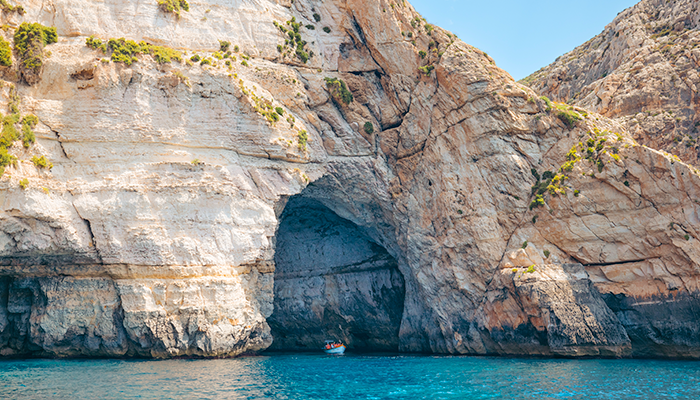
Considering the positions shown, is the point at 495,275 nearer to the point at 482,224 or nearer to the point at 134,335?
the point at 482,224

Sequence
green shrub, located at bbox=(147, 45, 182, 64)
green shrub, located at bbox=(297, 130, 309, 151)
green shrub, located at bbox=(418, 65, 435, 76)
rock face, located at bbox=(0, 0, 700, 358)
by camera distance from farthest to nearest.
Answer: green shrub, located at bbox=(418, 65, 435, 76) → green shrub, located at bbox=(297, 130, 309, 151) → green shrub, located at bbox=(147, 45, 182, 64) → rock face, located at bbox=(0, 0, 700, 358)

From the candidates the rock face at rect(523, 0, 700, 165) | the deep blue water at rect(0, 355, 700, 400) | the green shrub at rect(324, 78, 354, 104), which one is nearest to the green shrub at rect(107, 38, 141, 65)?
the green shrub at rect(324, 78, 354, 104)

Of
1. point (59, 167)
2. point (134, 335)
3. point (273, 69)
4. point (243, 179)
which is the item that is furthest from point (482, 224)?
point (59, 167)

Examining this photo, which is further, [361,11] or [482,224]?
[361,11]

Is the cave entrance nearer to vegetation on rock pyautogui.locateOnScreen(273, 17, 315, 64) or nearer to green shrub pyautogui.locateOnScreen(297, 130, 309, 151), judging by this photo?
green shrub pyautogui.locateOnScreen(297, 130, 309, 151)

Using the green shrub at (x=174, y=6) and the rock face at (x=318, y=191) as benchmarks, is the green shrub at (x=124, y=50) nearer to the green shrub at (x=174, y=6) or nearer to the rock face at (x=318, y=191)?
the rock face at (x=318, y=191)

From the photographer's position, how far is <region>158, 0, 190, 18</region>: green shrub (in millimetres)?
36781

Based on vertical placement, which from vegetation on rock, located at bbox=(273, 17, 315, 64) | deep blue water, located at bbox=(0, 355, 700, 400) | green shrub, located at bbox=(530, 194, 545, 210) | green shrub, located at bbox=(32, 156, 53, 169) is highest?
vegetation on rock, located at bbox=(273, 17, 315, 64)

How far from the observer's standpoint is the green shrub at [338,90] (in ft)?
131

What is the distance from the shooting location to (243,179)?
3522 centimetres

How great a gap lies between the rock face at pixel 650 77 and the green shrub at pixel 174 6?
3843 centimetres

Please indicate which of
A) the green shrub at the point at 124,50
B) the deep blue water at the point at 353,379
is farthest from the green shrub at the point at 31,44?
the deep blue water at the point at 353,379

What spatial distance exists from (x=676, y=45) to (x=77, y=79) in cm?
5018

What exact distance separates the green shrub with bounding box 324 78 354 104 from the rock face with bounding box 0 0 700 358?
0.12 m
